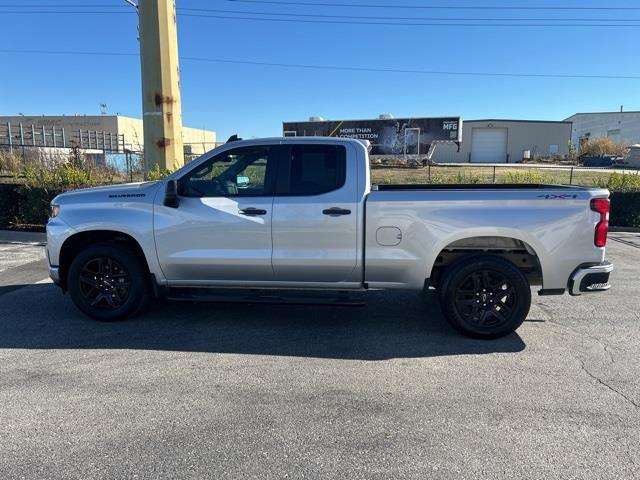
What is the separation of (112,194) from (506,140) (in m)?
59.8

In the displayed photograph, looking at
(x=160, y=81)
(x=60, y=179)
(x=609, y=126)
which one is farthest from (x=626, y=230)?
(x=609, y=126)

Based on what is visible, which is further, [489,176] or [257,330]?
[489,176]

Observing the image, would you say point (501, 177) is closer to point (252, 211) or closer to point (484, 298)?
point (484, 298)

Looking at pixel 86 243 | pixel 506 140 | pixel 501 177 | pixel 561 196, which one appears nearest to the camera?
pixel 561 196

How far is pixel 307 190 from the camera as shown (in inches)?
206

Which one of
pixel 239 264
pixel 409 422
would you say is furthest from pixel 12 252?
pixel 409 422

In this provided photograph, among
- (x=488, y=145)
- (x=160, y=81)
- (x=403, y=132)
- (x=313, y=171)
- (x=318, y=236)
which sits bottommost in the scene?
(x=318, y=236)

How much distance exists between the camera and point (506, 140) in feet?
194

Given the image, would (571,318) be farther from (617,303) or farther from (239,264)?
(239,264)

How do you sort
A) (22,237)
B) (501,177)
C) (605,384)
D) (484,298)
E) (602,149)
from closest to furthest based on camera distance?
(605,384) < (484,298) < (22,237) < (501,177) < (602,149)

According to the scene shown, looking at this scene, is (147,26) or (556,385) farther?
(147,26)

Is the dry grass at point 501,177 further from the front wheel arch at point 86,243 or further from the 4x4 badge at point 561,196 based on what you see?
the front wheel arch at point 86,243

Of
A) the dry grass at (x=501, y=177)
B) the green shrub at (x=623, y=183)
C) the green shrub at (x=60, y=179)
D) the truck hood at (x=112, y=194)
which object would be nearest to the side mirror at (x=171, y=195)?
the truck hood at (x=112, y=194)

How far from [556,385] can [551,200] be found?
1.73m
